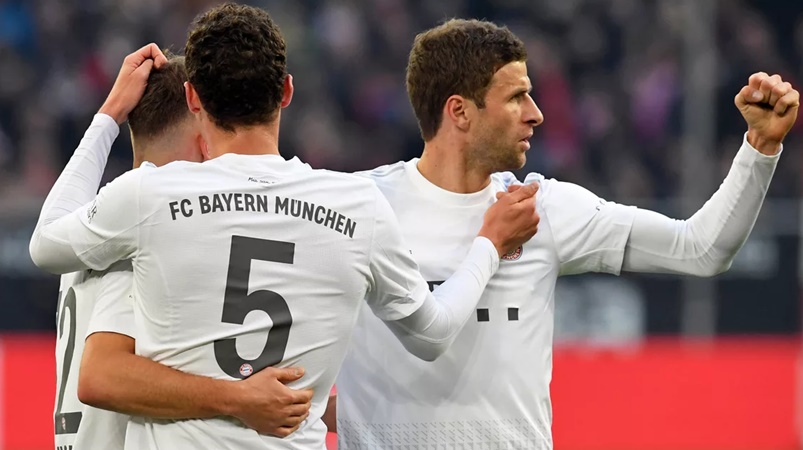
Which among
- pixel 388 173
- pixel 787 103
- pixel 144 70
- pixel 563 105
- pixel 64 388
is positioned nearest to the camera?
pixel 787 103

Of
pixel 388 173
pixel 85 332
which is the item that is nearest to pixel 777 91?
pixel 388 173

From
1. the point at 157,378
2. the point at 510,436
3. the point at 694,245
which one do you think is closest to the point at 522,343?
the point at 510,436

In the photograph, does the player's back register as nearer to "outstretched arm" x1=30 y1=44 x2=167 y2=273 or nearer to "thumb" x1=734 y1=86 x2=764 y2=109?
"outstretched arm" x1=30 y1=44 x2=167 y2=273

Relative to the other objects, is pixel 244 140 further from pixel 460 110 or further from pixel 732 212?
pixel 732 212

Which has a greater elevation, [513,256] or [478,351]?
[513,256]

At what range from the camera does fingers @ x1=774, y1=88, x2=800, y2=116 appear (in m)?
3.71

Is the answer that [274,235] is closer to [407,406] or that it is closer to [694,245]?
[407,406]

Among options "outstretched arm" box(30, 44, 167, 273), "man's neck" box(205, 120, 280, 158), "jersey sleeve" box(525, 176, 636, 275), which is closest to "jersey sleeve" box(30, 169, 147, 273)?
"outstretched arm" box(30, 44, 167, 273)

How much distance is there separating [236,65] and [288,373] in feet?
2.61

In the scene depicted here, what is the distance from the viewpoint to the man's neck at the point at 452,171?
4289 mm

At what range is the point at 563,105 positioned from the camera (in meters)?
14.1

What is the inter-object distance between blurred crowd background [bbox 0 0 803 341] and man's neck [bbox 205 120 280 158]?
29.5 ft

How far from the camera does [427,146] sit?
174 inches

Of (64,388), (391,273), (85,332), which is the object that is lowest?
(64,388)
